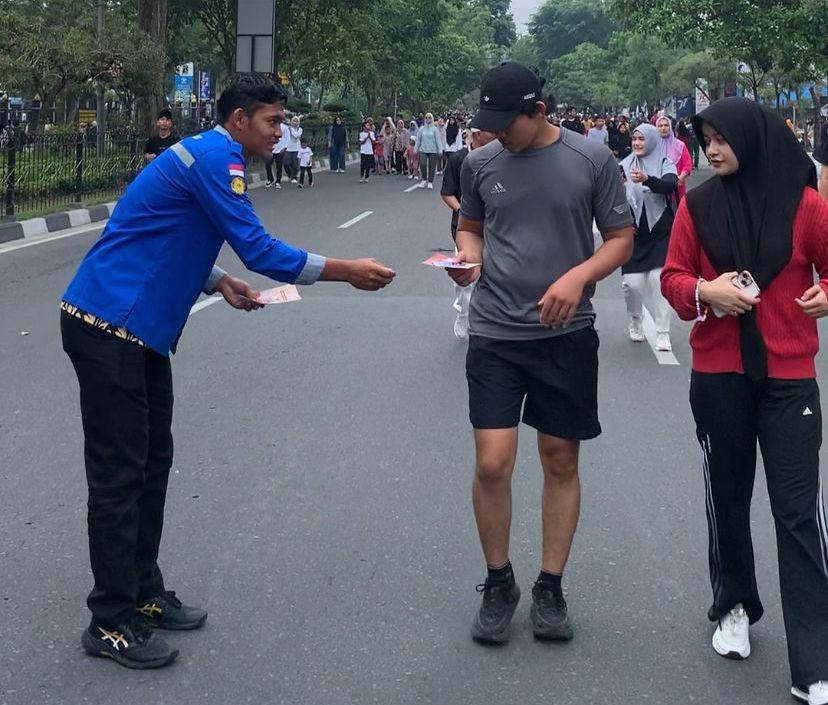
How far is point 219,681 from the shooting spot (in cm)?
365

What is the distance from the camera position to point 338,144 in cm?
3566

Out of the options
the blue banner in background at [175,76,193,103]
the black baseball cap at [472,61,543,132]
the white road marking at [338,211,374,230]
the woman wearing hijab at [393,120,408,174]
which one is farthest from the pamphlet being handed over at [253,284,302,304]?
the blue banner in background at [175,76,193,103]

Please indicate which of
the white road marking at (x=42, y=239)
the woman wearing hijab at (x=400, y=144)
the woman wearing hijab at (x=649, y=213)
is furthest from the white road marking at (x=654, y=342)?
the woman wearing hijab at (x=400, y=144)

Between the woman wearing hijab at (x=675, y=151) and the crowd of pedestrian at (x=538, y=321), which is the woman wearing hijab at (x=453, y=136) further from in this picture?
the crowd of pedestrian at (x=538, y=321)

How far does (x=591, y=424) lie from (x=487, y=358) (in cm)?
37

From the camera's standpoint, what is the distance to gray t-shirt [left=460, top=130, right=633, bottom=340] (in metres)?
3.90

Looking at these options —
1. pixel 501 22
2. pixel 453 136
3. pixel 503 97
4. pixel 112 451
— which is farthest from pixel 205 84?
pixel 501 22

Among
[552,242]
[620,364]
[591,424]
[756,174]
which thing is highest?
[756,174]

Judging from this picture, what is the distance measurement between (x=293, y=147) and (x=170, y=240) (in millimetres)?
24701

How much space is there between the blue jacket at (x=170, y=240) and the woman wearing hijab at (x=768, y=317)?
1166 mm

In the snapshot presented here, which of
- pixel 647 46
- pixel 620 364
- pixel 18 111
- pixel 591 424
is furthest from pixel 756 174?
pixel 647 46

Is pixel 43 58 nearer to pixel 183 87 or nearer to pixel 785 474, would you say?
pixel 785 474

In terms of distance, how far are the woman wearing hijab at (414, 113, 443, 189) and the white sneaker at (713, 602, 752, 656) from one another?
24.8 m

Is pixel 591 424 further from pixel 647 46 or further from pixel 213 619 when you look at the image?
pixel 647 46
